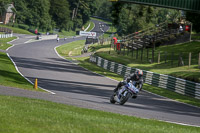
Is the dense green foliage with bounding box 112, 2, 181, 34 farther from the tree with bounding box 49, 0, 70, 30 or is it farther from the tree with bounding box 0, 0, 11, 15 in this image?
the tree with bounding box 49, 0, 70, 30

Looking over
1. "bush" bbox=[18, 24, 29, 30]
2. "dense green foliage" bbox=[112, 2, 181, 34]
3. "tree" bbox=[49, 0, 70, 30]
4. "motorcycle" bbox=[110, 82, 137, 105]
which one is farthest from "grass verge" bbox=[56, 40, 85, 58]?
"tree" bbox=[49, 0, 70, 30]

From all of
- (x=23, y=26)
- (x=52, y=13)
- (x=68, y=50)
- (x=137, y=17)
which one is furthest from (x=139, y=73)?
(x=52, y=13)

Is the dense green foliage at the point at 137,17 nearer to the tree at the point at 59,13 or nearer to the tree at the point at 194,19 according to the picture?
the tree at the point at 194,19

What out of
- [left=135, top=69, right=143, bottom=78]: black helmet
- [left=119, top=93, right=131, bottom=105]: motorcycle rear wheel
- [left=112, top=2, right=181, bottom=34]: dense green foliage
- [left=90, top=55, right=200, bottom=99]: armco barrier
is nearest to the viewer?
[left=135, top=69, right=143, bottom=78]: black helmet

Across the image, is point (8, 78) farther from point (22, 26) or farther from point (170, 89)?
point (22, 26)

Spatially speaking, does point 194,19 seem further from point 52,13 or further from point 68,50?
point 52,13

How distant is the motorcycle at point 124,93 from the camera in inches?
731

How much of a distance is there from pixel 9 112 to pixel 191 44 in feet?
143

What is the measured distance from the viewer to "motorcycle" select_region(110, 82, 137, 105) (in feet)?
60.9

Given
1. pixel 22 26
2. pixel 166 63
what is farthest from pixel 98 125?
pixel 22 26

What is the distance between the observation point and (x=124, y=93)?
754 inches

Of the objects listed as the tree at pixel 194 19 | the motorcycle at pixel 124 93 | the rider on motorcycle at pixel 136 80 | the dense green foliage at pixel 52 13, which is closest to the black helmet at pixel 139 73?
the rider on motorcycle at pixel 136 80

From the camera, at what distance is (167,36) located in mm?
56969

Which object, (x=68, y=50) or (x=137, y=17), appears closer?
(x=68, y=50)
